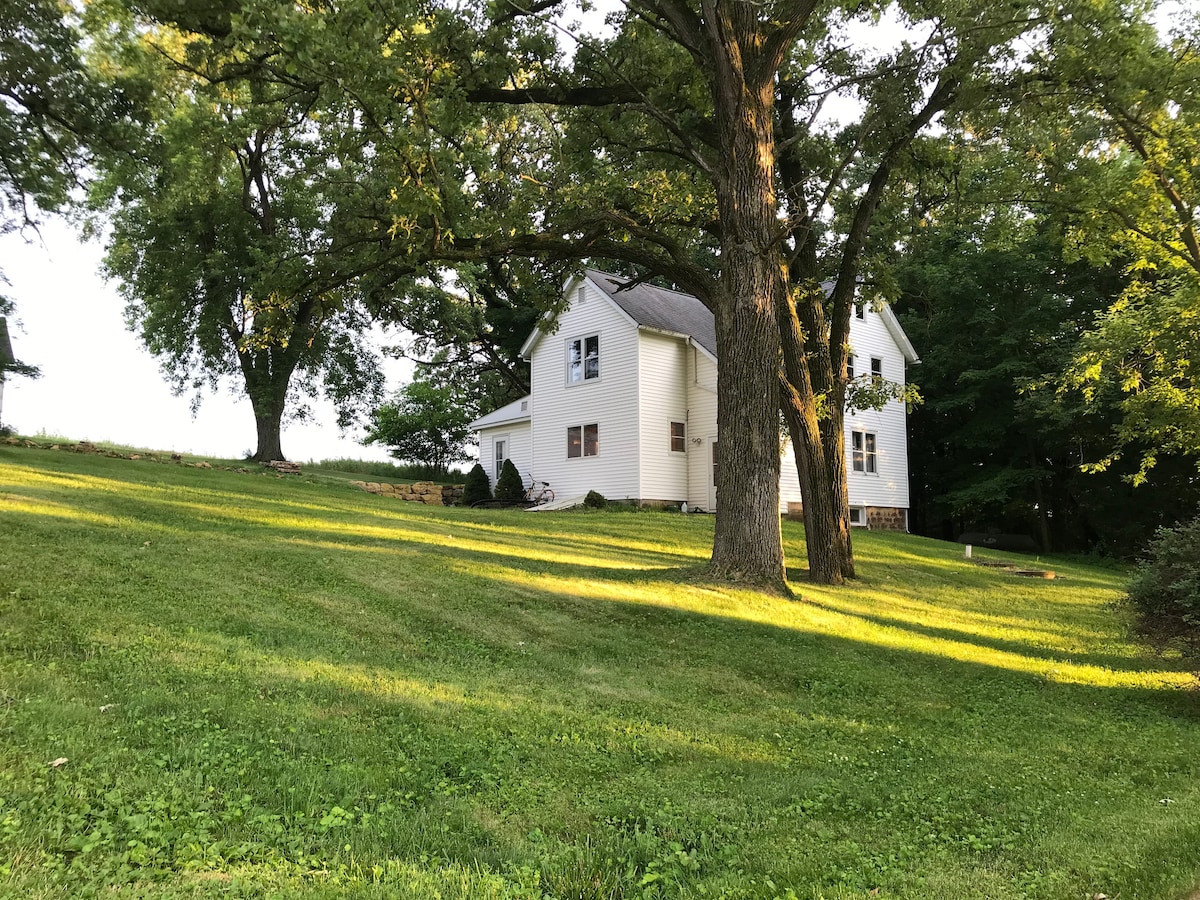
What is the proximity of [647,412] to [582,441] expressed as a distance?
2.85 meters

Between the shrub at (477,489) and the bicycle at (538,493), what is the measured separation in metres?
1.36

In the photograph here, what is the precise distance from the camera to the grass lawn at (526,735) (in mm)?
3295

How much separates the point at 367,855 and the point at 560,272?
11882 millimetres

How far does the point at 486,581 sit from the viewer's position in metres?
9.49

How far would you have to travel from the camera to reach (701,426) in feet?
80.3

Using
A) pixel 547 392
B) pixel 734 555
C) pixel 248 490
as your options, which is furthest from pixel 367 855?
pixel 547 392

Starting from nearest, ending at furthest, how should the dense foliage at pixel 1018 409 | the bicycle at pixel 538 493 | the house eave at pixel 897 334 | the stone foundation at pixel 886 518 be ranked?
the bicycle at pixel 538 493
the stone foundation at pixel 886 518
the house eave at pixel 897 334
the dense foliage at pixel 1018 409

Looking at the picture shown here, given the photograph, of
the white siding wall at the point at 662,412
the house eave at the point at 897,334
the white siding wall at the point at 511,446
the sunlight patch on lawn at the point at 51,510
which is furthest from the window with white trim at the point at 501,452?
the sunlight patch on lawn at the point at 51,510

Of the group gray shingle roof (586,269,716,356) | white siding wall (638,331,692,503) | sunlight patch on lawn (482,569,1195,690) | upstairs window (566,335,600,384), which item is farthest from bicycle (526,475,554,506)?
sunlight patch on lawn (482,569,1195,690)

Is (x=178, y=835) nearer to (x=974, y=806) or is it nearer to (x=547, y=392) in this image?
(x=974, y=806)

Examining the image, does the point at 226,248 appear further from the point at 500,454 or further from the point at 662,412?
the point at 662,412

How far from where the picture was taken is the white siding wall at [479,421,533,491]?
2842 centimetres

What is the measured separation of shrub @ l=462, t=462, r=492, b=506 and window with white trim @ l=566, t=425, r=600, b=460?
303 centimetres

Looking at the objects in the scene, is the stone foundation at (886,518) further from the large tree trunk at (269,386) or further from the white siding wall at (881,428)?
the large tree trunk at (269,386)
